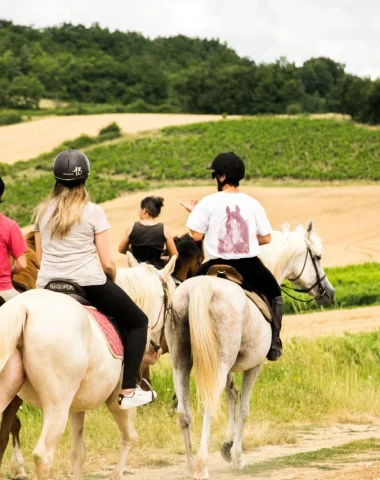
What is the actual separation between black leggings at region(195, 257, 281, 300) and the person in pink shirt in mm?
1595

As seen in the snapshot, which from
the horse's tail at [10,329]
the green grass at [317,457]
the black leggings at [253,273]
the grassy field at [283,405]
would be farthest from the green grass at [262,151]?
the horse's tail at [10,329]

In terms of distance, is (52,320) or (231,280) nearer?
(52,320)

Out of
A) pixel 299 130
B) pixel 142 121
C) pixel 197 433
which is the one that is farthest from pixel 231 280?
pixel 142 121

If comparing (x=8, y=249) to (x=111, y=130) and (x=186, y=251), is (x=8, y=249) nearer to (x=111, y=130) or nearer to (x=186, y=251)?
(x=186, y=251)

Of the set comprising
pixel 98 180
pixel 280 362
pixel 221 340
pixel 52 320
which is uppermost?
pixel 52 320

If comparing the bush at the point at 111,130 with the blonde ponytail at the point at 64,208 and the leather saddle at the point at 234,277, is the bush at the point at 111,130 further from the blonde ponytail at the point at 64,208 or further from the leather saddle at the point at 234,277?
the blonde ponytail at the point at 64,208

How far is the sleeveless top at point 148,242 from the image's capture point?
37.7 ft

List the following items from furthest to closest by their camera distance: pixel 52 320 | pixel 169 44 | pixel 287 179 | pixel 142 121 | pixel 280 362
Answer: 1. pixel 169 44
2. pixel 142 121
3. pixel 287 179
4. pixel 280 362
5. pixel 52 320

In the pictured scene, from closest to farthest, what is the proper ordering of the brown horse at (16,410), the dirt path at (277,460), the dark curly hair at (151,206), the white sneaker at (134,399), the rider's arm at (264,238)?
the white sneaker at (134,399)
the brown horse at (16,410)
the dirt path at (277,460)
the rider's arm at (264,238)
the dark curly hair at (151,206)

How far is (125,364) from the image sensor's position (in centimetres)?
723

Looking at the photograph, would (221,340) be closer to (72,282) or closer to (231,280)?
(231,280)

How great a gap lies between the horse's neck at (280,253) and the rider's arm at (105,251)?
3512mm

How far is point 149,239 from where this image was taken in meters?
11.5

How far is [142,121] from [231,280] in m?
80.3
